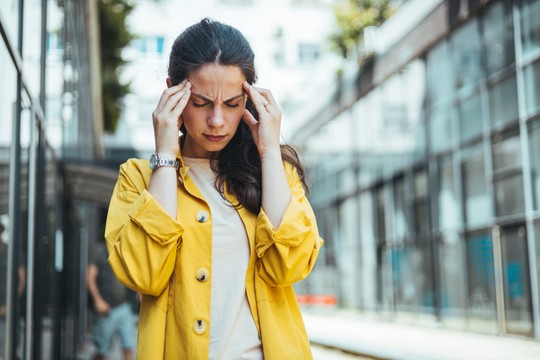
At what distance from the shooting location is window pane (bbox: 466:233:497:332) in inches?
680

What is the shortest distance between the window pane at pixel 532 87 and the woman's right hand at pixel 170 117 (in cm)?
1429

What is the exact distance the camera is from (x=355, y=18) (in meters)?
26.3

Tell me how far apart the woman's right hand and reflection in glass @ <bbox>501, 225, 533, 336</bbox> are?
14.5m

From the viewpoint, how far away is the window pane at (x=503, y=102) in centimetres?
1628

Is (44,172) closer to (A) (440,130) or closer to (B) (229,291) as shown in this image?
(B) (229,291)

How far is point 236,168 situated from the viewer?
7.07 feet

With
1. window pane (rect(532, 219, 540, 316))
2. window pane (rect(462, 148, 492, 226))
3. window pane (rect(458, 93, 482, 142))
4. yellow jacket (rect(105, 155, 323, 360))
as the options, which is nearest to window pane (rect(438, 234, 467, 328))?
window pane (rect(462, 148, 492, 226))

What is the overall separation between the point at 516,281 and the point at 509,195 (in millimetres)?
1729

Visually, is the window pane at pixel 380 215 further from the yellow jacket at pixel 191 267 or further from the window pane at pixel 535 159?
the yellow jacket at pixel 191 267

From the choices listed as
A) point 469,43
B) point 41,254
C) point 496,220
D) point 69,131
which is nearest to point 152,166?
point 41,254

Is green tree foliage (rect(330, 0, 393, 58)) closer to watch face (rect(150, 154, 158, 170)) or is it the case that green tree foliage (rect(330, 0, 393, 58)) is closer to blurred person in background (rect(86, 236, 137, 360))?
blurred person in background (rect(86, 236, 137, 360))

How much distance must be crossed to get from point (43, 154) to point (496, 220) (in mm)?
12150

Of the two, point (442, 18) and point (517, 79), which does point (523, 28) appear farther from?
point (442, 18)

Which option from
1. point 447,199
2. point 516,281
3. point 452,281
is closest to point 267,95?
point 516,281
